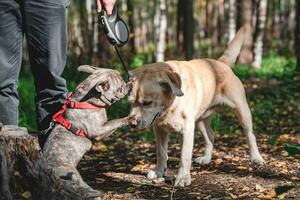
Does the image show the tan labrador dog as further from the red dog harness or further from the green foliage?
the green foliage

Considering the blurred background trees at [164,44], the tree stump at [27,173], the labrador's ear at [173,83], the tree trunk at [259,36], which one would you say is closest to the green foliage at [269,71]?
the blurred background trees at [164,44]

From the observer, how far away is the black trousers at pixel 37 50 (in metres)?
4.59

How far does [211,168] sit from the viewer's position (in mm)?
5688

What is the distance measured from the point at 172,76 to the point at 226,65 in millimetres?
1344

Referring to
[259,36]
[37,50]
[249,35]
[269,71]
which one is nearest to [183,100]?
[37,50]

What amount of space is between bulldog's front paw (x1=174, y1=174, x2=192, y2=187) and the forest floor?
0.05 m

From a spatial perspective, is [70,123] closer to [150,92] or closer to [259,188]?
[150,92]

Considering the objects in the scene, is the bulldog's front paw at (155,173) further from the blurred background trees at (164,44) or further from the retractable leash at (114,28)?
the blurred background trees at (164,44)

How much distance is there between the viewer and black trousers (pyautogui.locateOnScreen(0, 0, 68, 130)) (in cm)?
459

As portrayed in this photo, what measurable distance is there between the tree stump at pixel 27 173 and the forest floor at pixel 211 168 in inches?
39.9

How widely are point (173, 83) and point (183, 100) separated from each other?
0.31m

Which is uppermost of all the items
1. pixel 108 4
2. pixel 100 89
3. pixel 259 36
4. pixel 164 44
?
pixel 108 4

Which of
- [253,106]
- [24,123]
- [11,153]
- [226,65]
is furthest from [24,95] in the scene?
[11,153]

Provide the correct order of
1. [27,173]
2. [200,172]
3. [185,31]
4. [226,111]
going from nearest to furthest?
[27,173] → [200,172] → [226,111] → [185,31]
